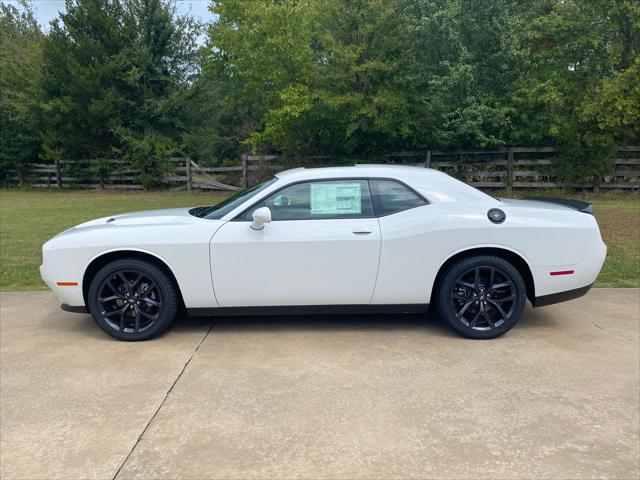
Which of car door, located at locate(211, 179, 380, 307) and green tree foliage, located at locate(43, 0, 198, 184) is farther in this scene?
green tree foliage, located at locate(43, 0, 198, 184)

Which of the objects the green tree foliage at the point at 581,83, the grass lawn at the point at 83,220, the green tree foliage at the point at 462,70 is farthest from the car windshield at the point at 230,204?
the green tree foliage at the point at 581,83

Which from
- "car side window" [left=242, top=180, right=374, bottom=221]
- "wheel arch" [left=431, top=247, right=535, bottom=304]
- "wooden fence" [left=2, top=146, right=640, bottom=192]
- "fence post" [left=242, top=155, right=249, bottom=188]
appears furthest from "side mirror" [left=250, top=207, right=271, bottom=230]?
"fence post" [left=242, top=155, right=249, bottom=188]

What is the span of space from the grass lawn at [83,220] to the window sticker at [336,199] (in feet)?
11.1

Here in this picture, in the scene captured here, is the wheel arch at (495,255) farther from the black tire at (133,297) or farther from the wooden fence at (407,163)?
the wooden fence at (407,163)

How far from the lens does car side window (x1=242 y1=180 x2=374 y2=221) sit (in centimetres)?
431

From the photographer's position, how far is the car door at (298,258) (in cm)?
417

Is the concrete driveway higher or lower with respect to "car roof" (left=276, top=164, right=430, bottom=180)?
lower

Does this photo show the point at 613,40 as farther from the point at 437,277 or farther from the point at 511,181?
the point at 437,277

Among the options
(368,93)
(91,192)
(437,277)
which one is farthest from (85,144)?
(437,277)

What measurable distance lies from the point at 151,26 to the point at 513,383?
911 inches

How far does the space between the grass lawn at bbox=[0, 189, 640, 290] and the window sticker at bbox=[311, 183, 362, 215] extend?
338 cm

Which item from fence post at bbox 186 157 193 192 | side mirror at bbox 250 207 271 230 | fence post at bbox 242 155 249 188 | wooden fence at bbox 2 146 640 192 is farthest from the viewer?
fence post at bbox 186 157 193 192

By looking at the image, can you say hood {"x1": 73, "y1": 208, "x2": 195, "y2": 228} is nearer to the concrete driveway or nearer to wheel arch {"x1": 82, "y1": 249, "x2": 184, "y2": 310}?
wheel arch {"x1": 82, "y1": 249, "x2": 184, "y2": 310}

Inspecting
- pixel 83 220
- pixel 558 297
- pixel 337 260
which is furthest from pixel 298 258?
pixel 83 220
